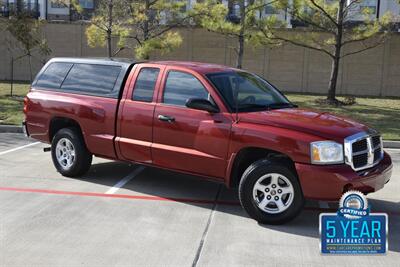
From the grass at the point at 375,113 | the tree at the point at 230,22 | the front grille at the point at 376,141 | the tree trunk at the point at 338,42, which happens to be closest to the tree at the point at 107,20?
the tree at the point at 230,22

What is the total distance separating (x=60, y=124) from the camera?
7.87 m

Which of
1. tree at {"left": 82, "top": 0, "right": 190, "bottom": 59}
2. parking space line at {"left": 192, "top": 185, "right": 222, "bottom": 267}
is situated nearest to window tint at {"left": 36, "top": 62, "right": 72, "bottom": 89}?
parking space line at {"left": 192, "top": 185, "right": 222, "bottom": 267}

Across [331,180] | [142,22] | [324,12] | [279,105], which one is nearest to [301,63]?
[324,12]

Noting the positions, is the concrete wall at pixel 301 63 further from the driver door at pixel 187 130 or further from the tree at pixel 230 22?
the driver door at pixel 187 130

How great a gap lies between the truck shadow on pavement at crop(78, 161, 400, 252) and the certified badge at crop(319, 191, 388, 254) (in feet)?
2.53

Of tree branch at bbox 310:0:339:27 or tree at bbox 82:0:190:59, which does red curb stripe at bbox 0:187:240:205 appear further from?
tree branch at bbox 310:0:339:27

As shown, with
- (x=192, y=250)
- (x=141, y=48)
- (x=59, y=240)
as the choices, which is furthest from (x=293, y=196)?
(x=141, y=48)

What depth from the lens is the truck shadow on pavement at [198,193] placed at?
5.70 metres

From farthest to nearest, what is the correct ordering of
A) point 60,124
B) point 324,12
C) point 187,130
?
1. point 324,12
2. point 60,124
3. point 187,130

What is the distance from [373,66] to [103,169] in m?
19.1

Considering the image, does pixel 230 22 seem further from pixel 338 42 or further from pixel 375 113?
pixel 375 113

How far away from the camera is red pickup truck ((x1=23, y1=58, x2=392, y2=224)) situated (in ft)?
18.1

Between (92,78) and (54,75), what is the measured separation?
2.70ft

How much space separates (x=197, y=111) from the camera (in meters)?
6.29
